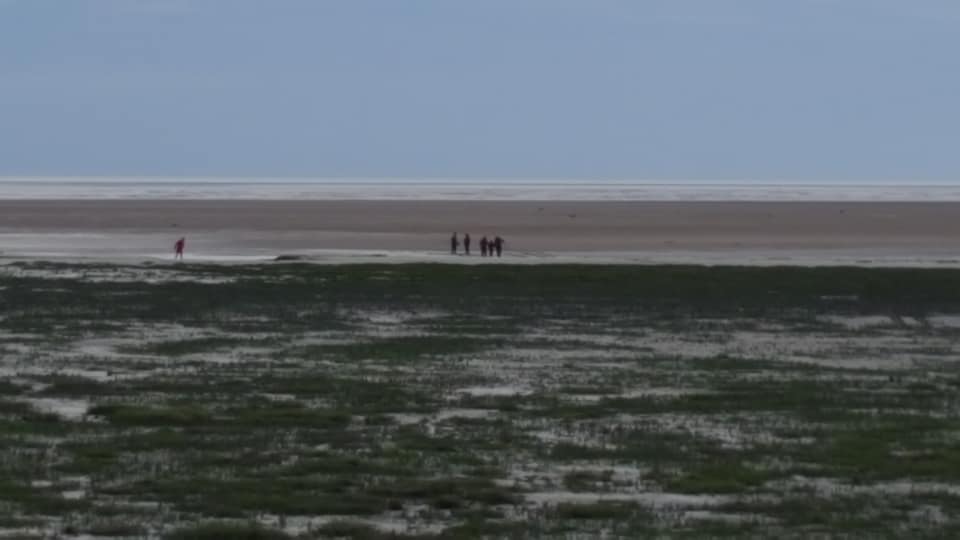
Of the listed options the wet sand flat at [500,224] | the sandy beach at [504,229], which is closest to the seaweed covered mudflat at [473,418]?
the sandy beach at [504,229]

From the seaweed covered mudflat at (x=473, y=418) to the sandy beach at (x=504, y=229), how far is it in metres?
27.2

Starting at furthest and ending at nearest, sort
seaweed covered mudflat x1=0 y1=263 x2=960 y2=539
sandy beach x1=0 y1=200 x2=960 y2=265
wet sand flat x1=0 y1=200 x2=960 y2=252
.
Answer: wet sand flat x1=0 y1=200 x2=960 y2=252 → sandy beach x1=0 y1=200 x2=960 y2=265 → seaweed covered mudflat x1=0 y1=263 x2=960 y2=539

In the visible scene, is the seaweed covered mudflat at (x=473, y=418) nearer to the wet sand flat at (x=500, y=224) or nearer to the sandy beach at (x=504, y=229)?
the sandy beach at (x=504, y=229)

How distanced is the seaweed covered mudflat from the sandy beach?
2720cm

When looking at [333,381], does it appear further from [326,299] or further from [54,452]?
[326,299]

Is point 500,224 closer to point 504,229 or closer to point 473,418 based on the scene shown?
point 504,229

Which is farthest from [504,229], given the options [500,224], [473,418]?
[473,418]

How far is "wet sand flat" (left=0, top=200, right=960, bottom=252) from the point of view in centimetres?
8294

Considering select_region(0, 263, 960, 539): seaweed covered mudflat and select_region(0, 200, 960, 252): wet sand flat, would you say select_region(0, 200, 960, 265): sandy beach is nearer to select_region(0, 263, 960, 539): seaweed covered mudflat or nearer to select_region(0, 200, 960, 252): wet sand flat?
select_region(0, 200, 960, 252): wet sand flat

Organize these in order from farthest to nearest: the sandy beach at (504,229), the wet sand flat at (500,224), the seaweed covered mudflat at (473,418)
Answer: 1. the wet sand flat at (500,224)
2. the sandy beach at (504,229)
3. the seaweed covered mudflat at (473,418)

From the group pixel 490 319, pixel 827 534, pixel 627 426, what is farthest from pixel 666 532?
pixel 490 319

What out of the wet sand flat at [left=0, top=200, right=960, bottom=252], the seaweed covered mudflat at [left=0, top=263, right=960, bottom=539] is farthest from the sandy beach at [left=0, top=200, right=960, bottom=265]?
the seaweed covered mudflat at [left=0, top=263, right=960, bottom=539]

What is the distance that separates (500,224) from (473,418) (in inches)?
3302

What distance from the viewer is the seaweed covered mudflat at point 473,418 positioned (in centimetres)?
1468
